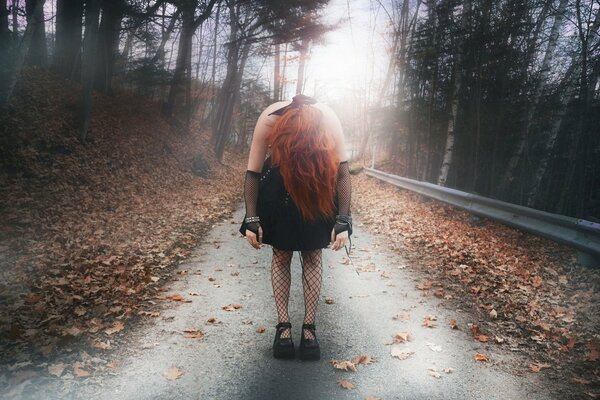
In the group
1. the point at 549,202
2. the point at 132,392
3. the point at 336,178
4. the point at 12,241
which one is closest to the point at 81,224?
the point at 12,241

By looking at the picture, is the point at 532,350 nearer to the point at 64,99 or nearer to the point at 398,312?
the point at 398,312

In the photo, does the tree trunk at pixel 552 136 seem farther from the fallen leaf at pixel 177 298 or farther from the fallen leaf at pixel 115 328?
the fallen leaf at pixel 115 328

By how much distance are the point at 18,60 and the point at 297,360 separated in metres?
9.74

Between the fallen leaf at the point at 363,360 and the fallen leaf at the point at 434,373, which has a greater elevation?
the fallen leaf at the point at 434,373

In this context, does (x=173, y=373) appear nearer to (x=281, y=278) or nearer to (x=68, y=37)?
(x=281, y=278)

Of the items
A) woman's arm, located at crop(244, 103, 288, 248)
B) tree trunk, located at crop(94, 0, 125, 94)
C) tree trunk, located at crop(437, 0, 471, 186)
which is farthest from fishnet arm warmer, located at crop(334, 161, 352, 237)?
tree trunk, located at crop(94, 0, 125, 94)

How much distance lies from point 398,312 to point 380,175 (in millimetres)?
12585

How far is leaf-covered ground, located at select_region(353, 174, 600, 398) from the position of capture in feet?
10.00

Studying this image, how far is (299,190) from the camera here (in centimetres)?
263

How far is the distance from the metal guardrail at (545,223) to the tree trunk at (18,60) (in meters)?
10.2

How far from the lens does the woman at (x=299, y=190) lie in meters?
2.61

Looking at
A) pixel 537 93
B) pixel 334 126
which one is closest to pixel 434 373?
pixel 334 126

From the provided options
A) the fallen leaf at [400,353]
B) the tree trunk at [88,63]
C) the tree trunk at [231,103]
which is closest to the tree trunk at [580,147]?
the fallen leaf at [400,353]

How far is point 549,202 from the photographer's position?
13.4 metres
